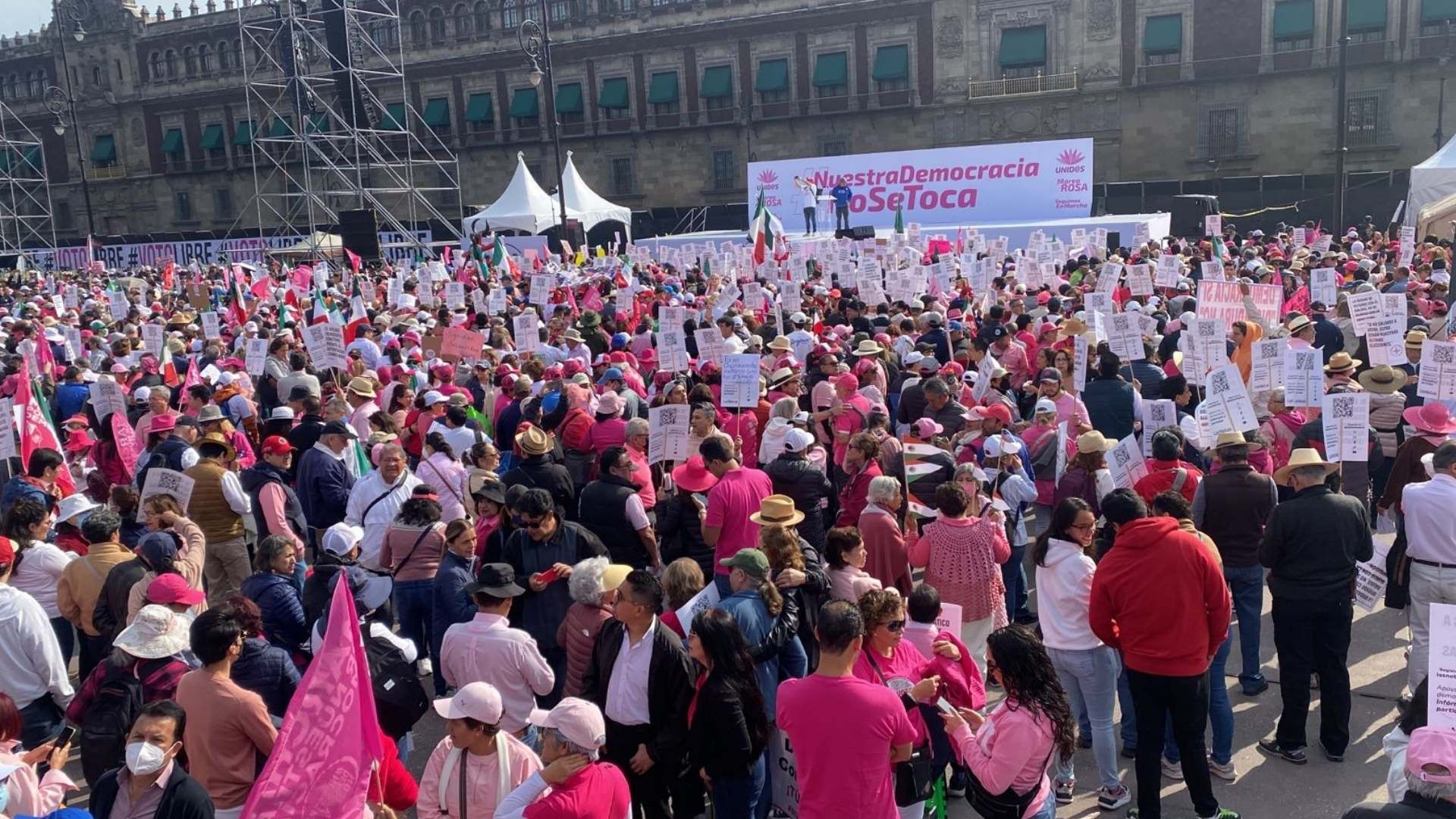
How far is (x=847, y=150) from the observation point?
42938 mm

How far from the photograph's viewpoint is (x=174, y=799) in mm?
3424

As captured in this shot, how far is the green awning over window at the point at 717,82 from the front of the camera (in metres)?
44.8

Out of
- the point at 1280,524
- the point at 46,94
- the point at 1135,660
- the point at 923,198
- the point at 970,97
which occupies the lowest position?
the point at 1135,660

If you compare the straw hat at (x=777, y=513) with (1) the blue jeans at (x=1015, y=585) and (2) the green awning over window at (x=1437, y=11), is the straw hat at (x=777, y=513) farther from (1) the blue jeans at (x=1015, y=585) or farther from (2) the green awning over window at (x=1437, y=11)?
(2) the green awning over window at (x=1437, y=11)

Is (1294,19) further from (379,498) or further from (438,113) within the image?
(379,498)

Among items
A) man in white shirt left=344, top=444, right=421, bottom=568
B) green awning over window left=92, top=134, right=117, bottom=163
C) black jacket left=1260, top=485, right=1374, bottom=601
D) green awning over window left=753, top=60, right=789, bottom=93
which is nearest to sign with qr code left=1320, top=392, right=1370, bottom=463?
black jacket left=1260, top=485, right=1374, bottom=601

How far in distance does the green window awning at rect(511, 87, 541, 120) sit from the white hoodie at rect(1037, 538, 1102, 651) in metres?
46.3

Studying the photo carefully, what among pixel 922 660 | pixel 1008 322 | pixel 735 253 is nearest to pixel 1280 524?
pixel 922 660

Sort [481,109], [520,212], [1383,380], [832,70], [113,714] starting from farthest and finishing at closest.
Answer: [481,109]
[832,70]
[520,212]
[1383,380]
[113,714]

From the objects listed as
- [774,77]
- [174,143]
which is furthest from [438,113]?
[774,77]

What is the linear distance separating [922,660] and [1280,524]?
1971mm

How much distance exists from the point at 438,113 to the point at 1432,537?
50101mm

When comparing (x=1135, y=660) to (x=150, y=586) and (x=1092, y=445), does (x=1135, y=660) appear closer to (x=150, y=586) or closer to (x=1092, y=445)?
(x=1092, y=445)

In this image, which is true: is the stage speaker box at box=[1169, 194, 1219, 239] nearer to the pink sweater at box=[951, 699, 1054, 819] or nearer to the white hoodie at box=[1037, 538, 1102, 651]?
the white hoodie at box=[1037, 538, 1102, 651]
